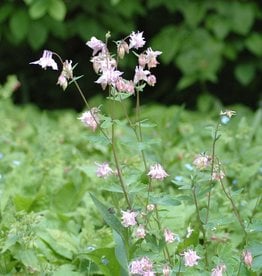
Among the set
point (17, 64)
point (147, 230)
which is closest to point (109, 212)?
point (147, 230)

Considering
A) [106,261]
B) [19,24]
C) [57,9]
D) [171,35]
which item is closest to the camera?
[106,261]

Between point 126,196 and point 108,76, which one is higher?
point 108,76

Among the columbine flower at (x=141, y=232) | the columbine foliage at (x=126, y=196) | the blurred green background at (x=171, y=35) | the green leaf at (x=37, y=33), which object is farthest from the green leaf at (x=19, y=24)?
the columbine flower at (x=141, y=232)

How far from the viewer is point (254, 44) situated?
5254mm

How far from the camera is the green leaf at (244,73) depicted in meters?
5.41

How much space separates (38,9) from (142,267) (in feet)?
9.36

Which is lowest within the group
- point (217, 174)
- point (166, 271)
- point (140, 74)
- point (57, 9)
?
point (166, 271)

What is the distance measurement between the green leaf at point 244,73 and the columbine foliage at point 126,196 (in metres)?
1.00

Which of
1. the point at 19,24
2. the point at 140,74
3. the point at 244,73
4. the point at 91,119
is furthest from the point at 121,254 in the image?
the point at 244,73

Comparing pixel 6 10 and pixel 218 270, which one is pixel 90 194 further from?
pixel 6 10

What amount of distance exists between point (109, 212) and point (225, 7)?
3.07 meters

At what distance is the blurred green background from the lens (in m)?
5.16

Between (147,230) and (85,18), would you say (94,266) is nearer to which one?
(147,230)

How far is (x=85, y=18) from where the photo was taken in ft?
17.7
